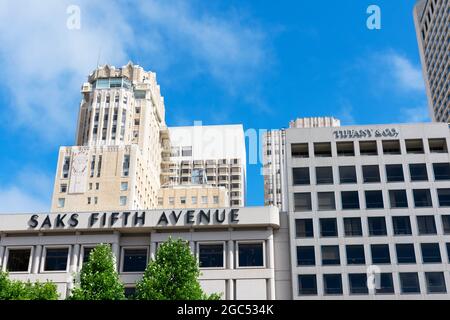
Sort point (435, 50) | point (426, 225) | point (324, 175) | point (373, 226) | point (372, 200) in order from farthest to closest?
point (435, 50) → point (324, 175) → point (372, 200) → point (373, 226) → point (426, 225)

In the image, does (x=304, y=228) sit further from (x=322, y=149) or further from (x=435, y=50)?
(x=435, y=50)

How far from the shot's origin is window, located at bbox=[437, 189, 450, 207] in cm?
5684

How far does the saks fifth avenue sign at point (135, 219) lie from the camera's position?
5550 cm

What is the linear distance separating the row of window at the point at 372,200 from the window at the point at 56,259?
25984 millimetres

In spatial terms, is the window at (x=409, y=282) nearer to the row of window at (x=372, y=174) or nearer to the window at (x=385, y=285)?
the window at (x=385, y=285)

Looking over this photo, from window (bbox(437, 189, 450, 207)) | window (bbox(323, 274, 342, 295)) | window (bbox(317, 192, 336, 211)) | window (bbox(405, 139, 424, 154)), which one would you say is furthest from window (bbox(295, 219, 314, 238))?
window (bbox(405, 139, 424, 154))

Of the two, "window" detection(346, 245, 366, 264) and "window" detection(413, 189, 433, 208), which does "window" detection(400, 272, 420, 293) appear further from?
"window" detection(413, 189, 433, 208)

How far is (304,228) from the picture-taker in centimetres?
5684

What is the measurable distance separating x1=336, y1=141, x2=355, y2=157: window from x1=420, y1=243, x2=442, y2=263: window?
13415mm

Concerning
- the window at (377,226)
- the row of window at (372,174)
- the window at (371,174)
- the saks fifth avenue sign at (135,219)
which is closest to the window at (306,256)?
the window at (377,226)

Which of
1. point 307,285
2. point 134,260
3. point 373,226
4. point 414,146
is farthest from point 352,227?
point 134,260

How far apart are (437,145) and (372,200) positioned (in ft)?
37.3
